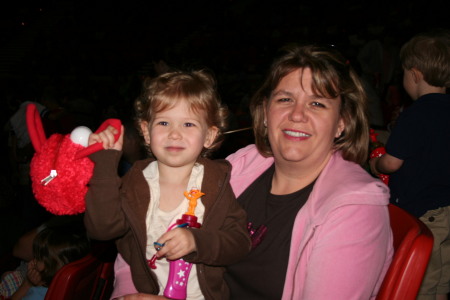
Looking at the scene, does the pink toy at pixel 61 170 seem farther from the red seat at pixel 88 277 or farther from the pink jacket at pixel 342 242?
the pink jacket at pixel 342 242

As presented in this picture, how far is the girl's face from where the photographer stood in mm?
1504

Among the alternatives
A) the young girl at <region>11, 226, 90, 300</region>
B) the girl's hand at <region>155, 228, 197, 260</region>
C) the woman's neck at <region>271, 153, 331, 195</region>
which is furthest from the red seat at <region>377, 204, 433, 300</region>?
the young girl at <region>11, 226, 90, 300</region>

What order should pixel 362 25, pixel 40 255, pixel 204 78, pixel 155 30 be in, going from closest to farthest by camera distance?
1. pixel 204 78
2. pixel 40 255
3. pixel 362 25
4. pixel 155 30

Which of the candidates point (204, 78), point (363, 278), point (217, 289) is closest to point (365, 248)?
point (363, 278)

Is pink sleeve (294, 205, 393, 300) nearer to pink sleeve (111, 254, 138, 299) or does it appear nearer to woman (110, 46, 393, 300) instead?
woman (110, 46, 393, 300)

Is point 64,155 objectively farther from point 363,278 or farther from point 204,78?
point 363,278

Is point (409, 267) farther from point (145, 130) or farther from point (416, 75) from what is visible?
point (416, 75)

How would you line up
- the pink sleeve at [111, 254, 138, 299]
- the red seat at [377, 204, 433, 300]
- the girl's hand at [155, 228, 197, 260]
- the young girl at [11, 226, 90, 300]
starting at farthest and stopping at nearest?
the young girl at [11, 226, 90, 300], the pink sleeve at [111, 254, 138, 299], the girl's hand at [155, 228, 197, 260], the red seat at [377, 204, 433, 300]

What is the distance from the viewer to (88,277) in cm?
178

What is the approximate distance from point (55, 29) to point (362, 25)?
477 inches

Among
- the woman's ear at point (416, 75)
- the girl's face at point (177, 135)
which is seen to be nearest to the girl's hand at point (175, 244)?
the girl's face at point (177, 135)

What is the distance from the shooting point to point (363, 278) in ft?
3.92

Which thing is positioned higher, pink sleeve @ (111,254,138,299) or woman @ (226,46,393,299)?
woman @ (226,46,393,299)

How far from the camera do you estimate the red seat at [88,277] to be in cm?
157
